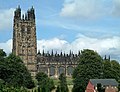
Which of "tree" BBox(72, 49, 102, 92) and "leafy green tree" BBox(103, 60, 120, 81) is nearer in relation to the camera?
"tree" BBox(72, 49, 102, 92)

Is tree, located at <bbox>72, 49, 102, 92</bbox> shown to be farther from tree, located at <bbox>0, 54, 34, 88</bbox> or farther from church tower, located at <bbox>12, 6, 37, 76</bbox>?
church tower, located at <bbox>12, 6, 37, 76</bbox>

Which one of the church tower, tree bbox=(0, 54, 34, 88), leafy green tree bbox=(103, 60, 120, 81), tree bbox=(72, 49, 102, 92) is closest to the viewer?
tree bbox=(72, 49, 102, 92)

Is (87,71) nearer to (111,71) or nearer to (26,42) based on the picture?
(111,71)

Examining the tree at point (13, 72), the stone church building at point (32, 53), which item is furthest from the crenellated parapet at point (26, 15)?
the tree at point (13, 72)

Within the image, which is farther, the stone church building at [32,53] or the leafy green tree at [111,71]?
the stone church building at [32,53]

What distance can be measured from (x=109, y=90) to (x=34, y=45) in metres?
58.7

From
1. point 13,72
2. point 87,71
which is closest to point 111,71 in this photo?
point 87,71

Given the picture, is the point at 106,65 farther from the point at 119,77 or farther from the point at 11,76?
the point at 11,76

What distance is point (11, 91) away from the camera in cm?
6391

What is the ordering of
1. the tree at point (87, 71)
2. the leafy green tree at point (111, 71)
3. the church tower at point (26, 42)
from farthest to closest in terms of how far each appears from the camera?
the church tower at point (26, 42) → the leafy green tree at point (111, 71) → the tree at point (87, 71)

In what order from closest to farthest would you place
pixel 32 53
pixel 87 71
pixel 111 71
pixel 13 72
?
pixel 87 71 < pixel 13 72 < pixel 111 71 < pixel 32 53

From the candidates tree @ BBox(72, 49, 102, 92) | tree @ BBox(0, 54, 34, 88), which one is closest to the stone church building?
tree @ BBox(0, 54, 34, 88)

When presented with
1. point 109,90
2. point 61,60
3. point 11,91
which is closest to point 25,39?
point 61,60

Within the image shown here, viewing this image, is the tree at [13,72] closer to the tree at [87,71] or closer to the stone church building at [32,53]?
the tree at [87,71]
